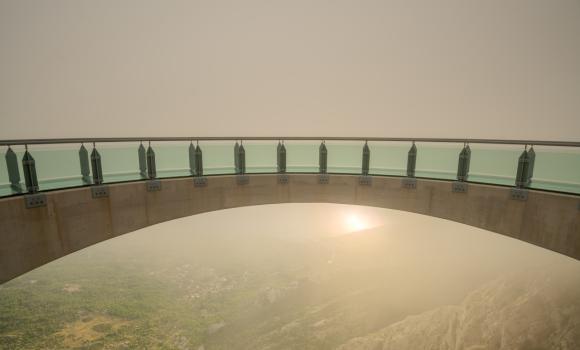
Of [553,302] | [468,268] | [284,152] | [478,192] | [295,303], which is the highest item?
[284,152]

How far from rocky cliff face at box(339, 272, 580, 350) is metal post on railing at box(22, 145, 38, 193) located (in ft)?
150

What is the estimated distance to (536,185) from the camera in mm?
5875

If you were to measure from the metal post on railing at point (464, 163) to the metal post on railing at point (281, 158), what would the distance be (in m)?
5.05

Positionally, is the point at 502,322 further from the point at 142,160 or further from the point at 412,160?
the point at 142,160

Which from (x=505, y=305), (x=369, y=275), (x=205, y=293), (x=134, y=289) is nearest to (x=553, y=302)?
(x=505, y=305)

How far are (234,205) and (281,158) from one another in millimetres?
2181

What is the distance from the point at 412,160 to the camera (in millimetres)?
7395

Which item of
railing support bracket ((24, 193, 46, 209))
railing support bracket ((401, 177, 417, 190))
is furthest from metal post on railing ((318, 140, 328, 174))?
railing support bracket ((24, 193, 46, 209))

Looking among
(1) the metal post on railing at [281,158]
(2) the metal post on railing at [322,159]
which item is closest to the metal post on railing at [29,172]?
(1) the metal post on railing at [281,158]

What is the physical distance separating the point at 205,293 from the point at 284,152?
57.6 meters

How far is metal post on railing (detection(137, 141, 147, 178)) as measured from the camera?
672 centimetres

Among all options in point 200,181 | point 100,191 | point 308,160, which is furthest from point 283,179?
point 100,191

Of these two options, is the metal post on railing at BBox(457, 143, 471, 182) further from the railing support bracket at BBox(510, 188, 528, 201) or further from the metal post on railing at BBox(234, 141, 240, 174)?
the metal post on railing at BBox(234, 141, 240, 174)

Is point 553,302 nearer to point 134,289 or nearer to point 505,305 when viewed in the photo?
point 505,305
